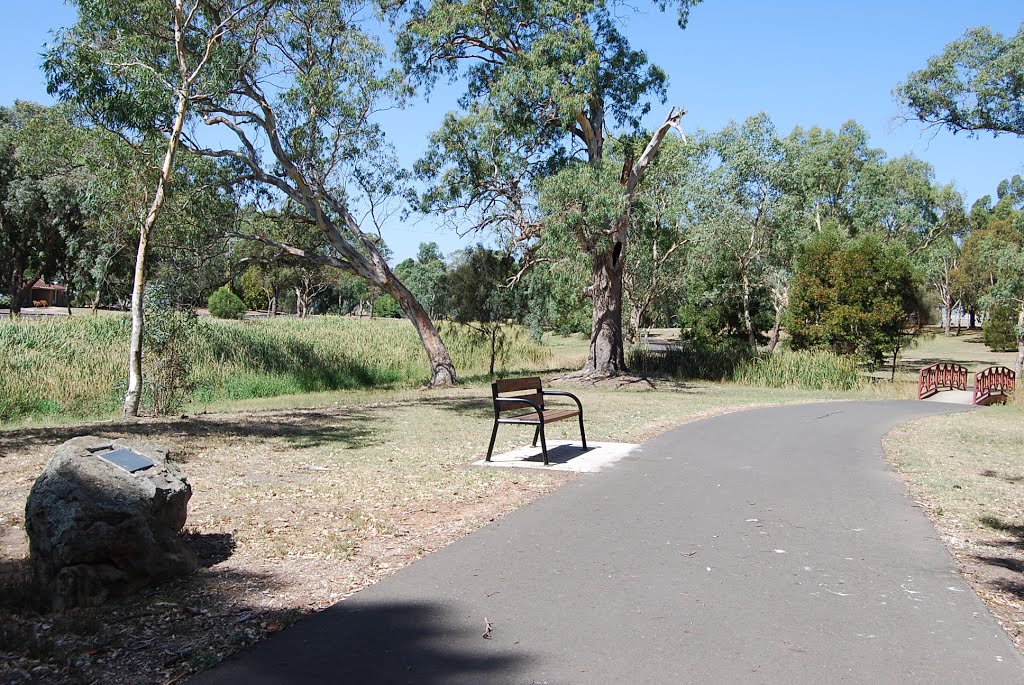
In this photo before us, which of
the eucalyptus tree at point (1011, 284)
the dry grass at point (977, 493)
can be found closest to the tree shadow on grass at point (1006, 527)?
the dry grass at point (977, 493)

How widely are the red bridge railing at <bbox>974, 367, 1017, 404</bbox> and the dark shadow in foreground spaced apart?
71.4 feet

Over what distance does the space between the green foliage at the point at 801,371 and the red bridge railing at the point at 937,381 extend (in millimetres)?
2067

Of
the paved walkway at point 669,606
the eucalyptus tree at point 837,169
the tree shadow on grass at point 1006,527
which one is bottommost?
the paved walkway at point 669,606

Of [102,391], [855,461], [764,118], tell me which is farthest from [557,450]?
[764,118]

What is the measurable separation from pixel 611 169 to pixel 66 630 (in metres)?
19.4

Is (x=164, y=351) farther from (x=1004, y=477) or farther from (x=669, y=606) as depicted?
(x=1004, y=477)

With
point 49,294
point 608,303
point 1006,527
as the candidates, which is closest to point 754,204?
point 608,303

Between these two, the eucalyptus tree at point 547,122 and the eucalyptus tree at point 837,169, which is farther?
the eucalyptus tree at point 837,169

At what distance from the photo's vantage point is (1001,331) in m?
49.8

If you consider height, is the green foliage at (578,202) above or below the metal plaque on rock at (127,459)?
above

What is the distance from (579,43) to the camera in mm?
21156

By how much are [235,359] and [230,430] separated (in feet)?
46.5

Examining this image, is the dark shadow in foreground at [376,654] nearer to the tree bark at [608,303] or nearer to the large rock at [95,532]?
the large rock at [95,532]

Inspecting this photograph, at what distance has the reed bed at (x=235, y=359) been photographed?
19578 mm
